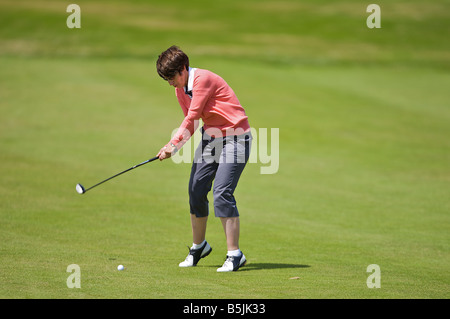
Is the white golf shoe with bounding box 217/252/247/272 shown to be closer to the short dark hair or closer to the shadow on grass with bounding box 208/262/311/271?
the shadow on grass with bounding box 208/262/311/271

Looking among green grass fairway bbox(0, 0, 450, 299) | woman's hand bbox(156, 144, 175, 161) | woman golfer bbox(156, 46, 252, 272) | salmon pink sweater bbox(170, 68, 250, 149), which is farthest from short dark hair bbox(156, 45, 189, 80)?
green grass fairway bbox(0, 0, 450, 299)

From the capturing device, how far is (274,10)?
131 feet

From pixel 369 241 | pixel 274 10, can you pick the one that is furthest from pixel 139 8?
pixel 369 241

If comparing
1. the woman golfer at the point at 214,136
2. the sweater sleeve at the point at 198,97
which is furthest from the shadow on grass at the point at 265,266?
the sweater sleeve at the point at 198,97

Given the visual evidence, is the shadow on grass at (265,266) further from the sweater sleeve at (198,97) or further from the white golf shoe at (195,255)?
the sweater sleeve at (198,97)

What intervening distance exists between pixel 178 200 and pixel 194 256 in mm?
3875

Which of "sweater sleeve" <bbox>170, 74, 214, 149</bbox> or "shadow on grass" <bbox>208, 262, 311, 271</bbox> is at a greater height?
"sweater sleeve" <bbox>170, 74, 214, 149</bbox>

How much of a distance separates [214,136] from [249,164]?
24.6 feet

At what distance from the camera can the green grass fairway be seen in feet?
22.6

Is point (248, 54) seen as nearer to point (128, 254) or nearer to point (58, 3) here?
point (58, 3)

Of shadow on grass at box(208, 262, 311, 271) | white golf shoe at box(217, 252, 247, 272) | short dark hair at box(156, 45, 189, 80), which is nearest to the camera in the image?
short dark hair at box(156, 45, 189, 80)

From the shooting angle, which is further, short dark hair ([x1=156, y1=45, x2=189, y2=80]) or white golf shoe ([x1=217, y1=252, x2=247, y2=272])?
white golf shoe ([x1=217, y1=252, x2=247, y2=272])

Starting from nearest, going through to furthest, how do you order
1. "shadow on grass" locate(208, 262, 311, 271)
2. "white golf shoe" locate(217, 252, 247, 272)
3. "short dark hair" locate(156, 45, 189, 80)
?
1. "short dark hair" locate(156, 45, 189, 80)
2. "white golf shoe" locate(217, 252, 247, 272)
3. "shadow on grass" locate(208, 262, 311, 271)

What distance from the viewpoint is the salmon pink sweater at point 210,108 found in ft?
22.7
